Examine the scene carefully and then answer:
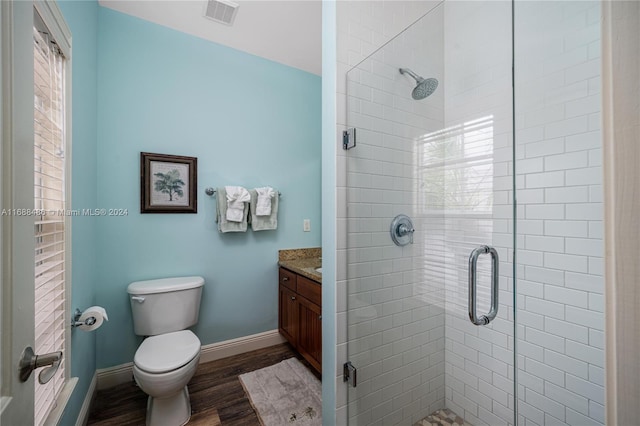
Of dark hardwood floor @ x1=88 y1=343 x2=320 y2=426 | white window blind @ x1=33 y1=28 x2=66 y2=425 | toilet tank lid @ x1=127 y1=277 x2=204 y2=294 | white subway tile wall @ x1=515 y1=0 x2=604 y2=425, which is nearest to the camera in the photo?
white window blind @ x1=33 y1=28 x2=66 y2=425

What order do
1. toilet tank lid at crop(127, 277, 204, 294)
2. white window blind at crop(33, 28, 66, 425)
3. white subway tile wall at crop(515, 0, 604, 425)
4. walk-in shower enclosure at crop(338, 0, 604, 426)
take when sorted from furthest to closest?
toilet tank lid at crop(127, 277, 204, 294)
walk-in shower enclosure at crop(338, 0, 604, 426)
white subway tile wall at crop(515, 0, 604, 425)
white window blind at crop(33, 28, 66, 425)

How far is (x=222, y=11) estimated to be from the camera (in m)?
1.80

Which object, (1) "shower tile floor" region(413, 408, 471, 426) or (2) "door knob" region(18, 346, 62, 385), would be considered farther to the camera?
(1) "shower tile floor" region(413, 408, 471, 426)

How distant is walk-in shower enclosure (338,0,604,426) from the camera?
1.17 m

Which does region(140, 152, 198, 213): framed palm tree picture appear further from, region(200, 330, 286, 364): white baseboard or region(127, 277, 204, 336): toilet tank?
region(200, 330, 286, 364): white baseboard

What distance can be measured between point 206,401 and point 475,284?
1759 mm

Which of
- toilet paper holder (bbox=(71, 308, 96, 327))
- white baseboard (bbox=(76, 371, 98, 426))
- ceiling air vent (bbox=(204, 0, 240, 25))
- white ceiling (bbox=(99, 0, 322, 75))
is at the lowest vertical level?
white baseboard (bbox=(76, 371, 98, 426))

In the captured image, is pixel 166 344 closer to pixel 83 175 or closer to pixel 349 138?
pixel 83 175

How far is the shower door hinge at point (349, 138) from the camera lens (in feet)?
3.99

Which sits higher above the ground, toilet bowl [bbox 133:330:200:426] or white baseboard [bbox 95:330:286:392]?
toilet bowl [bbox 133:330:200:426]

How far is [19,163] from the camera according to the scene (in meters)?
0.54

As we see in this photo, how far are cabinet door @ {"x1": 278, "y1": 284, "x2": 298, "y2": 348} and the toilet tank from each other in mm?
725

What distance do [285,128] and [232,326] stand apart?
1.84 metres

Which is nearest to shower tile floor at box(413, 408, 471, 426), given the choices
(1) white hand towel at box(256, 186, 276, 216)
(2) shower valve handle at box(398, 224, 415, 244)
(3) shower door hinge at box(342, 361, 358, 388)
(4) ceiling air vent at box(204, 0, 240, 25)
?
(3) shower door hinge at box(342, 361, 358, 388)
